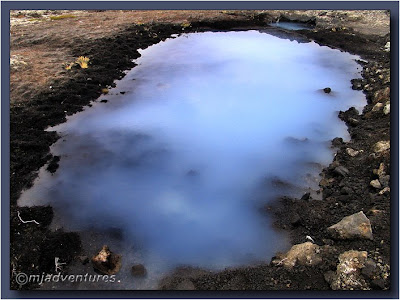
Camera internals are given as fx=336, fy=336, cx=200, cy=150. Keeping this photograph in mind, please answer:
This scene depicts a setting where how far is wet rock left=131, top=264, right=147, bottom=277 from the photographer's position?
5223mm

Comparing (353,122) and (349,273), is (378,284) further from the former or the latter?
(353,122)

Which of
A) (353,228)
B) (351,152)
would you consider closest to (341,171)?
(351,152)

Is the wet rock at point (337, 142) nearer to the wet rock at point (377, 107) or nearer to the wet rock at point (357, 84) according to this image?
the wet rock at point (377, 107)

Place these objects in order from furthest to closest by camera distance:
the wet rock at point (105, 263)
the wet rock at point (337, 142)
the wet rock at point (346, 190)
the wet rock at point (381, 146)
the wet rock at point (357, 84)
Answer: the wet rock at point (357, 84)
the wet rock at point (337, 142)
the wet rock at point (381, 146)
the wet rock at point (346, 190)
the wet rock at point (105, 263)

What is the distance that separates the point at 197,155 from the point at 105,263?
337 cm

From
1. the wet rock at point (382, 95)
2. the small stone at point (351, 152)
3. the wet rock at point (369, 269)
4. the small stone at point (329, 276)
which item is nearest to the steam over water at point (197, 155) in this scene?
the small stone at point (351, 152)

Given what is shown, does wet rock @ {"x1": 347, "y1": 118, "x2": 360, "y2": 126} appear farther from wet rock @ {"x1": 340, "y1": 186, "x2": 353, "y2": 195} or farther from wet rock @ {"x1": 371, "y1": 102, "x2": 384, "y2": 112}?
wet rock @ {"x1": 340, "y1": 186, "x2": 353, "y2": 195}

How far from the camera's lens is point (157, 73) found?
12.4 metres

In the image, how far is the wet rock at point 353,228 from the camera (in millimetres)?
5312

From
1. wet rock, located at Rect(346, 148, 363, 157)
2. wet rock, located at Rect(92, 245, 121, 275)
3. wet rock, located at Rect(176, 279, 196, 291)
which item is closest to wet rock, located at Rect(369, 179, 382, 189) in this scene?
wet rock, located at Rect(346, 148, 363, 157)

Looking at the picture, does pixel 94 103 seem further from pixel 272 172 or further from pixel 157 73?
pixel 272 172

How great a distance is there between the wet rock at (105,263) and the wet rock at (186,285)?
3.44ft

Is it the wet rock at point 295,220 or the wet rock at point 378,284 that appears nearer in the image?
the wet rock at point 378,284

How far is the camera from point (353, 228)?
5406 mm
